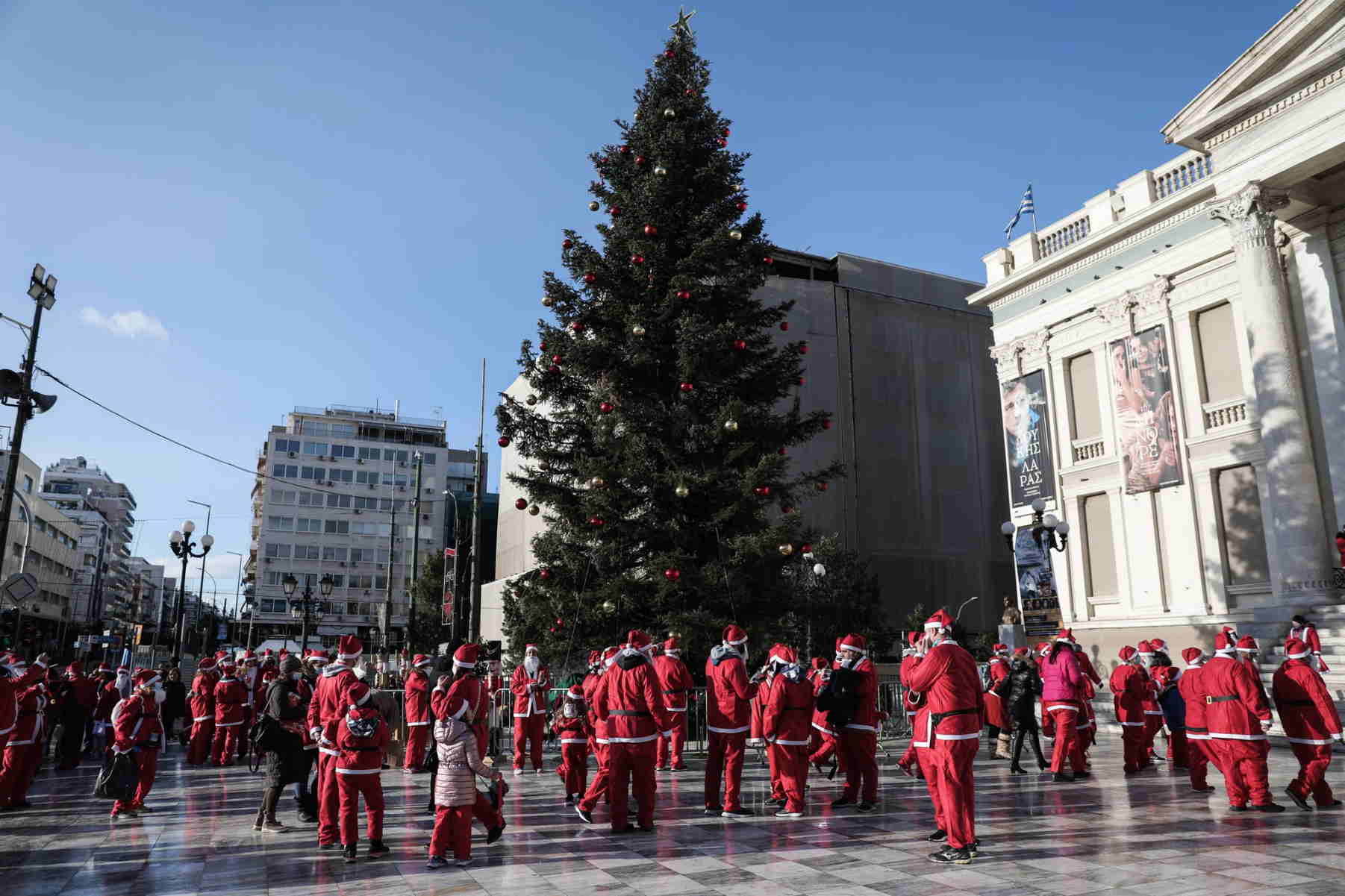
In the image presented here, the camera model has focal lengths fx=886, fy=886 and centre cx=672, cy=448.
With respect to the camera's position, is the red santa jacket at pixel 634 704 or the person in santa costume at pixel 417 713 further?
the person in santa costume at pixel 417 713

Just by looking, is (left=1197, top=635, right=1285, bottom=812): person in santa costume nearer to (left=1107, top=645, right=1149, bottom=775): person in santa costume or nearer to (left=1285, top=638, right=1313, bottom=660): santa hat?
(left=1285, top=638, right=1313, bottom=660): santa hat

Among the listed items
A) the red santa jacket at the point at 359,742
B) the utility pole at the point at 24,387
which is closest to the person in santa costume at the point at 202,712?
the utility pole at the point at 24,387

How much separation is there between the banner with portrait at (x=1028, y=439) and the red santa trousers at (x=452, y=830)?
1001 inches

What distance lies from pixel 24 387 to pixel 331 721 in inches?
382

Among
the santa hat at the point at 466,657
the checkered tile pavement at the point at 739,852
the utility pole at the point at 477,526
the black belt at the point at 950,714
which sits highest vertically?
the utility pole at the point at 477,526

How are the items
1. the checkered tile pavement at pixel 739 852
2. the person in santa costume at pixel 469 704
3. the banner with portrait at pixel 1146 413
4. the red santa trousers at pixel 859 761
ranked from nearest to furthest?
1. the checkered tile pavement at pixel 739 852
2. the person in santa costume at pixel 469 704
3. the red santa trousers at pixel 859 761
4. the banner with portrait at pixel 1146 413

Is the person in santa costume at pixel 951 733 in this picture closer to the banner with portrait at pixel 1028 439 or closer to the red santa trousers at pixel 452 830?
the red santa trousers at pixel 452 830

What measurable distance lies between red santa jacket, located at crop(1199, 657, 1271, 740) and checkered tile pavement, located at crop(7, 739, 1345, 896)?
86cm

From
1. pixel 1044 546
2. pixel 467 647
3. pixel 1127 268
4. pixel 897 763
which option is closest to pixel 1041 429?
pixel 1044 546

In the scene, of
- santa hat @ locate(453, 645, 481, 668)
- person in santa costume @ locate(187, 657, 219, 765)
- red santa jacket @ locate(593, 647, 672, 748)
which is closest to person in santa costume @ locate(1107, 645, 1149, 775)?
red santa jacket @ locate(593, 647, 672, 748)

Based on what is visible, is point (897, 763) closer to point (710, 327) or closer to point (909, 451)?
point (710, 327)

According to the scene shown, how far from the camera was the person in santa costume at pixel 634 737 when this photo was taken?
9.18 m

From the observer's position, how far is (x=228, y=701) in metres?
16.7

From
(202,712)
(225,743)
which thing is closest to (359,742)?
(225,743)
